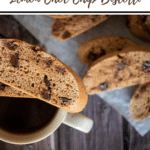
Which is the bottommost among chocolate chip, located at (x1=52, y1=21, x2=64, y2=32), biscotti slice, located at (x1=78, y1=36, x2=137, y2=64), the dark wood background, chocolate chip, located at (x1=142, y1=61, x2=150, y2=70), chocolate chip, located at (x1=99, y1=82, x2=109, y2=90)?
the dark wood background

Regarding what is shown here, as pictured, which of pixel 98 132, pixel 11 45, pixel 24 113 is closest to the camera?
pixel 11 45

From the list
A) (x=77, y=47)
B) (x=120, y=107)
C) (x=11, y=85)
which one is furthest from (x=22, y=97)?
(x=120, y=107)

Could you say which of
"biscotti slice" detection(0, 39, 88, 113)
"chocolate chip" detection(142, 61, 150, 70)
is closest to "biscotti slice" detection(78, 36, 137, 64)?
"chocolate chip" detection(142, 61, 150, 70)

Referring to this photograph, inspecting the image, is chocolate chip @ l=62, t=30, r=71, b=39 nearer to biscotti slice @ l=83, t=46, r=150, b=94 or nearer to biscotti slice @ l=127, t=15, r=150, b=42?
biscotti slice @ l=83, t=46, r=150, b=94

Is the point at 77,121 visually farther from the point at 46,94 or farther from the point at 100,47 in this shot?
the point at 100,47

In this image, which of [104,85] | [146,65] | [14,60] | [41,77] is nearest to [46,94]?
[41,77]

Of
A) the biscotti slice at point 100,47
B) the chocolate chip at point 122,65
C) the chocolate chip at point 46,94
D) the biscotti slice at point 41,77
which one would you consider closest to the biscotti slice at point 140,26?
the biscotti slice at point 100,47

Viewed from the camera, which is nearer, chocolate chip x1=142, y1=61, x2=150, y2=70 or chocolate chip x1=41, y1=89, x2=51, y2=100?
chocolate chip x1=41, y1=89, x2=51, y2=100
